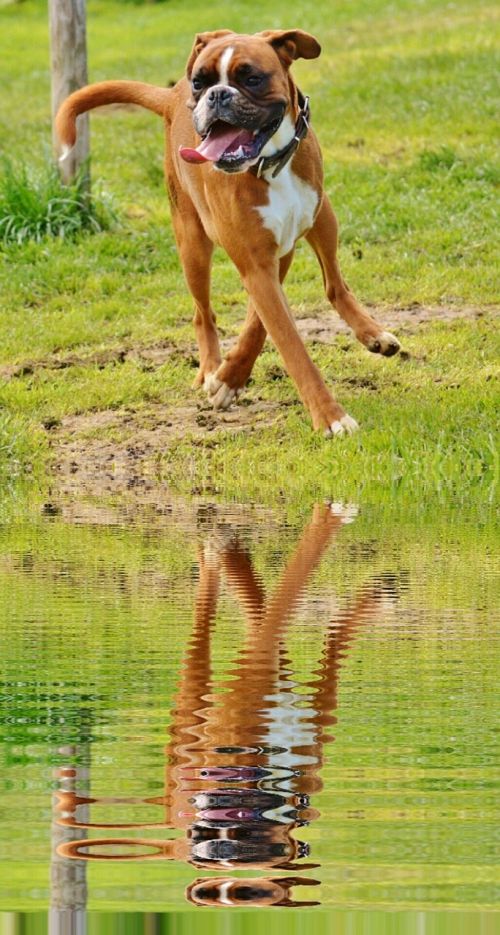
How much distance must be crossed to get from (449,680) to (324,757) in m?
0.70

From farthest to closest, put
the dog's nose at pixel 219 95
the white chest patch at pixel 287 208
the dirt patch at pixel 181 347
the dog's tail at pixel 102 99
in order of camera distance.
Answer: the dirt patch at pixel 181 347 → the dog's tail at pixel 102 99 → the white chest patch at pixel 287 208 → the dog's nose at pixel 219 95

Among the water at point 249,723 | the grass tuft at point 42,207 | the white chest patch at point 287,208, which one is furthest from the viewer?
the grass tuft at point 42,207

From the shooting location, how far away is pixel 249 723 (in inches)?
133

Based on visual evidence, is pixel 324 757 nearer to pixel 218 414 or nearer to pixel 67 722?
pixel 67 722

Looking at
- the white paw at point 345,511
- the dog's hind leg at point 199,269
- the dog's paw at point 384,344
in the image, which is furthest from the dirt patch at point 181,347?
the white paw at point 345,511

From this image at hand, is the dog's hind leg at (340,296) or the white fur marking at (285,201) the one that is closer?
the white fur marking at (285,201)

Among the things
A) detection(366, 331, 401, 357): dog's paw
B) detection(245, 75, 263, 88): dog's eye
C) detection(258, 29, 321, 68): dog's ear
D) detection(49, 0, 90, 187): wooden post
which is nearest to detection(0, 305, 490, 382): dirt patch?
detection(366, 331, 401, 357): dog's paw

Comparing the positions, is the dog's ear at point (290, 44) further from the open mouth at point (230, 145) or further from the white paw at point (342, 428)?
the white paw at point (342, 428)

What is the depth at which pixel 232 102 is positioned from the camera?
727 cm

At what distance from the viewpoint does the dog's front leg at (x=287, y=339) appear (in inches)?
308

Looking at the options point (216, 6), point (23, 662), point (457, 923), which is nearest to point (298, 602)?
point (23, 662)

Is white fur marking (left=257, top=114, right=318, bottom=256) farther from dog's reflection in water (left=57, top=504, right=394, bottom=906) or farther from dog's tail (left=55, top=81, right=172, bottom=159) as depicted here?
dog's reflection in water (left=57, top=504, right=394, bottom=906)

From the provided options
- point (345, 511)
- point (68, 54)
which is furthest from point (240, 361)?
point (68, 54)

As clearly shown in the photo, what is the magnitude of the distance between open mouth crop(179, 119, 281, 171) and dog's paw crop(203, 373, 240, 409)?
1.57m
